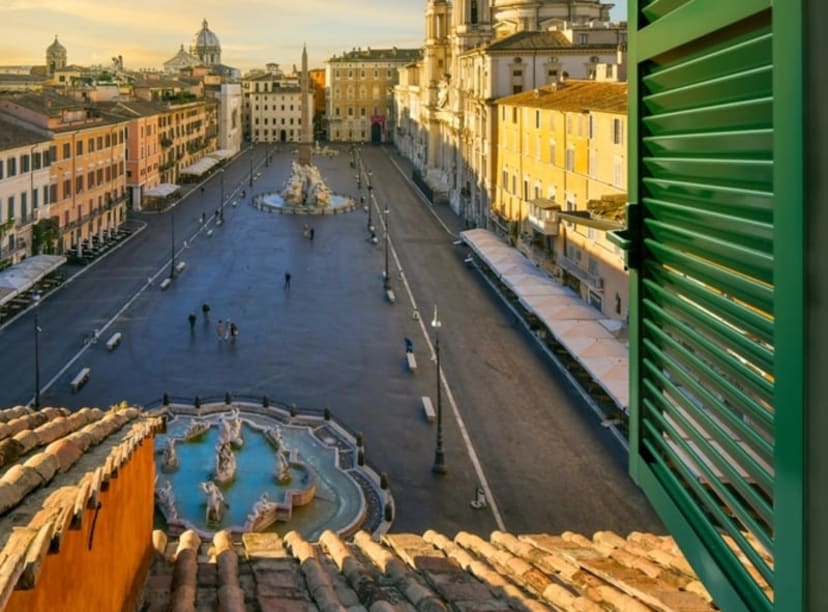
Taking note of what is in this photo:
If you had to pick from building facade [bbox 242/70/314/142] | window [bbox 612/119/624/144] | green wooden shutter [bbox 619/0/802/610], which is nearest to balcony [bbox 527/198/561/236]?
window [bbox 612/119/624/144]

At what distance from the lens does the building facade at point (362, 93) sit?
14388 centimetres

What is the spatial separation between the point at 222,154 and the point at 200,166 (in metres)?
15.4

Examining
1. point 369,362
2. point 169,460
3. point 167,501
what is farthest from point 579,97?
point 167,501

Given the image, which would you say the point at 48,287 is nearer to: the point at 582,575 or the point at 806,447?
the point at 582,575

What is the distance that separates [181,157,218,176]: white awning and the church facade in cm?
2087

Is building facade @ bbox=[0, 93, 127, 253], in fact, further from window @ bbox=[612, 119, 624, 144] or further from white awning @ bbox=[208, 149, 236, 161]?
white awning @ bbox=[208, 149, 236, 161]

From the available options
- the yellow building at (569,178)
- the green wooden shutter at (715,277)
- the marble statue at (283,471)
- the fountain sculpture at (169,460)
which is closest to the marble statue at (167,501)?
the fountain sculpture at (169,460)

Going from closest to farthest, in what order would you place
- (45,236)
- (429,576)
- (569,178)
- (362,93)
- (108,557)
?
(108,557), (429,576), (569,178), (45,236), (362,93)

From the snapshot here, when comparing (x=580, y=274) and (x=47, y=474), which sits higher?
(x=580, y=274)

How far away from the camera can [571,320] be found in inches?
1256

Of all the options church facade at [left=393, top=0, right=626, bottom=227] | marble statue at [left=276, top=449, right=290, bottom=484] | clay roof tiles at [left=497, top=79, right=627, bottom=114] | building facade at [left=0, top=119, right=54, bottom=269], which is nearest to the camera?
marble statue at [left=276, top=449, right=290, bottom=484]

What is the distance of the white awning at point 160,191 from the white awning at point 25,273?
2657cm

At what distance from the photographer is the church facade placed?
57906mm

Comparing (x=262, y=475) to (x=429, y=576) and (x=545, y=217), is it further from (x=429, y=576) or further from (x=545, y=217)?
(x=545, y=217)
